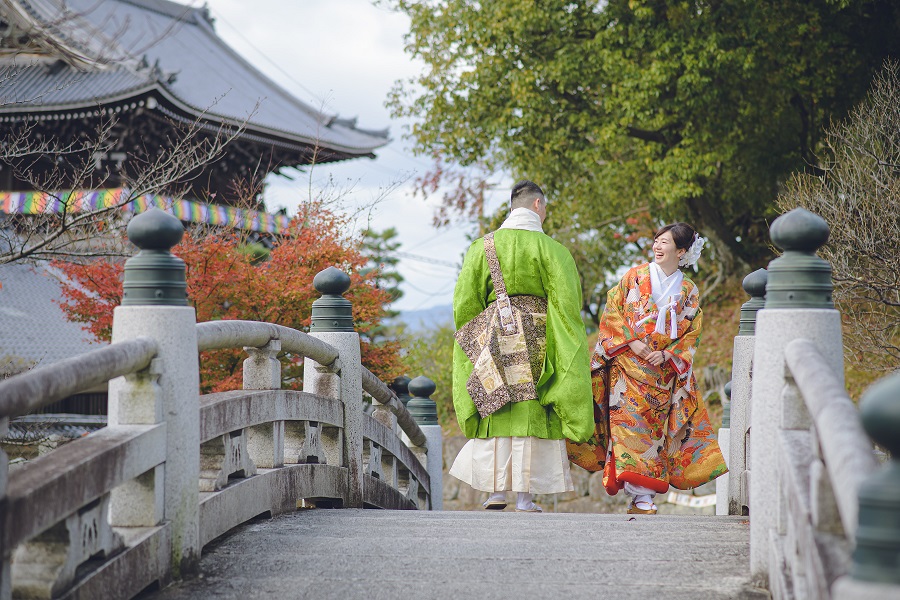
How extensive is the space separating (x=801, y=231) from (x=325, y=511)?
2.98 metres

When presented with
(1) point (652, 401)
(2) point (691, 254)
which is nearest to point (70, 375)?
(1) point (652, 401)

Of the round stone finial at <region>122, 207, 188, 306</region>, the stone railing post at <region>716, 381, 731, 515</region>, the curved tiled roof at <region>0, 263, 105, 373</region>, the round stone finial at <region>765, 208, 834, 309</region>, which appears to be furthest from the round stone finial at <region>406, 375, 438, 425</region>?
the curved tiled roof at <region>0, 263, 105, 373</region>

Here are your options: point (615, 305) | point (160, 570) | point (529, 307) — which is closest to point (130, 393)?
point (160, 570)

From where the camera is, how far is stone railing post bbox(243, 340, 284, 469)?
454 cm

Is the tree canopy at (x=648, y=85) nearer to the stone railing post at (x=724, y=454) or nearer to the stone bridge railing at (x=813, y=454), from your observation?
the stone railing post at (x=724, y=454)

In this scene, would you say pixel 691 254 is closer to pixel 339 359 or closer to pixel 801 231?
pixel 339 359

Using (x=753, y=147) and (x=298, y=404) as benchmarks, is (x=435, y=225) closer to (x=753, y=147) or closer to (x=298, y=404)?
(x=753, y=147)

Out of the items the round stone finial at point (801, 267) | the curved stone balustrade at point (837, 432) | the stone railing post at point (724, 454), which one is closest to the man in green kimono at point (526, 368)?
the stone railing post at point (724, 454)

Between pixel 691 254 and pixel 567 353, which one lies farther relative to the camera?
pixel 691 254

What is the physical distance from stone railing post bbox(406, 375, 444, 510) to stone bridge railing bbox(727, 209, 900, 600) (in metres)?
5.73

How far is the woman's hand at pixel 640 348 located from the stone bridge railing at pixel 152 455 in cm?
199

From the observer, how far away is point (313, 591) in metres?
3.22

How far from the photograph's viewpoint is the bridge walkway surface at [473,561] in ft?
10.5

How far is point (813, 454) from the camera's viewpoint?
8.66 feet
